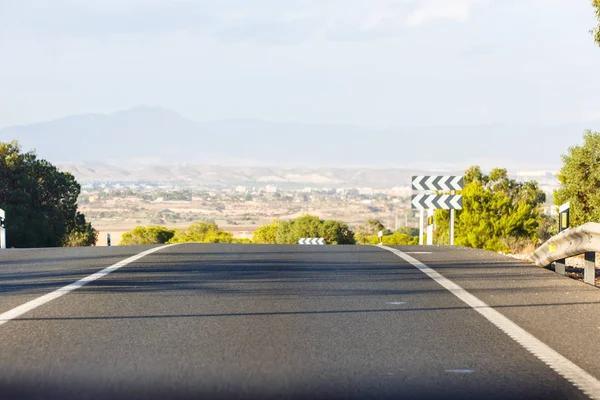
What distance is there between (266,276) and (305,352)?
5.29 meters

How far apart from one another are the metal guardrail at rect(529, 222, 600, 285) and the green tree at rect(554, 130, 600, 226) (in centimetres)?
1513

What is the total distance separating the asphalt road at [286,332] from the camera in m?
6.12

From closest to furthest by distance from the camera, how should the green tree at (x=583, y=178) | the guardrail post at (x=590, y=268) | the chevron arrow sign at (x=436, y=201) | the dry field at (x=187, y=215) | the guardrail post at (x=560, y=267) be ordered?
1. the guardrail post at (x=590, y=268)
2. the guardrail post at (x=560, y=267)
3. the chevron arrow sign at (x=436, y=201)
4. the green tree at (x=583, y=178)
5. the dry field at (x=187, y=215)

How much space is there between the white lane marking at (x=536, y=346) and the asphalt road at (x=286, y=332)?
80 millimetres

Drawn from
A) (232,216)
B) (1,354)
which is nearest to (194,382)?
(1,354)

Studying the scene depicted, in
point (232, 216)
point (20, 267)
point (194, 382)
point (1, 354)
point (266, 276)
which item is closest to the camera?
point (194, 382)

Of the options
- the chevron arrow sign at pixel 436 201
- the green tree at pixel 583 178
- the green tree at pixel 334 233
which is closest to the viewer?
the chevron arrow sign at pixel 436 201

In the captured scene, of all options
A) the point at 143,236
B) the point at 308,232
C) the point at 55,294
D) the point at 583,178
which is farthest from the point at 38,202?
the point at 55,294

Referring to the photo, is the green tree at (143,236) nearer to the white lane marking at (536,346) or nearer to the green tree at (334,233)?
the green tree at (334,233)

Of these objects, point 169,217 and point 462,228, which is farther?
point 169,217

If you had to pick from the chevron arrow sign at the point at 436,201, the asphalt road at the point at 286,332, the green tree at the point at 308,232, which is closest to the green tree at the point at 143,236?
the green tree at the point at 308,232

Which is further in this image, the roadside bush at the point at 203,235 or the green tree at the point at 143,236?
the roadside bush at the point at 203,235

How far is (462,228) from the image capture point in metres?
54.7

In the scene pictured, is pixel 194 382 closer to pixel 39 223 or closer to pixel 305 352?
pixel 305 352
